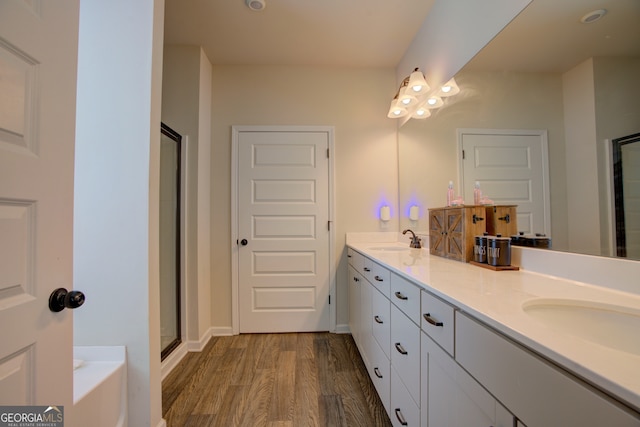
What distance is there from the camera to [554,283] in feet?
3.16

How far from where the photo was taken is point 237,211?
101 inches

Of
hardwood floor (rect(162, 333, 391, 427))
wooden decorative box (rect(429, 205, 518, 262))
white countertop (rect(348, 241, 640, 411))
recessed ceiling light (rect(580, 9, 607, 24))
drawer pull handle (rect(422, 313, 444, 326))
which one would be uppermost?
recessed ceiling light (rect(580, 9, 607, 24))

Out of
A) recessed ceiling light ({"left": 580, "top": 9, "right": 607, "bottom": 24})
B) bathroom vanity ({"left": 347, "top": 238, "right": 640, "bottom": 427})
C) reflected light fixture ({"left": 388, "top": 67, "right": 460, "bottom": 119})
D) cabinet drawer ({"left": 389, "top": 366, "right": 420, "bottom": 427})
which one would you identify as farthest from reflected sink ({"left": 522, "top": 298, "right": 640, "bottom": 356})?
reflected light fixture ({"left": 388, "top": 67, "right": 460, "bottom": 119})

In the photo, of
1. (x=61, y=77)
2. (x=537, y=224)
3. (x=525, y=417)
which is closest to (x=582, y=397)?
(x=525, y=417)

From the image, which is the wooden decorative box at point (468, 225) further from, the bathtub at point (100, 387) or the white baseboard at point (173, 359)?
the white baseboard at point (173, 359)

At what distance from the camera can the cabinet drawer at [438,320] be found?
0.81 meters

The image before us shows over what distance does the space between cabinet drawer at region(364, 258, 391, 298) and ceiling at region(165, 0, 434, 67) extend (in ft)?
6.40

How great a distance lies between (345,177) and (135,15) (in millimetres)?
1941

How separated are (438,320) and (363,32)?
2354 mm

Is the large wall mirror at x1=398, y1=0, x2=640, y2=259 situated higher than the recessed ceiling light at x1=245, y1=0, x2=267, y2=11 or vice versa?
the recessed ceiling light at x1=245, y1=0, x2=267, y2=11

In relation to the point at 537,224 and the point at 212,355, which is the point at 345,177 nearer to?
the point at 537,224

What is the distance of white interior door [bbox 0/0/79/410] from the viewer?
2.15 ft

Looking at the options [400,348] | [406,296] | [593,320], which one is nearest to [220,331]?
[400,348]

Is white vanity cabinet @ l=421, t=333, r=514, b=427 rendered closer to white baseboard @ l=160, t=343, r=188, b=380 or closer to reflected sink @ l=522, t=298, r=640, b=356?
reflected sink @ l=522, t=298, r=640, b=356
